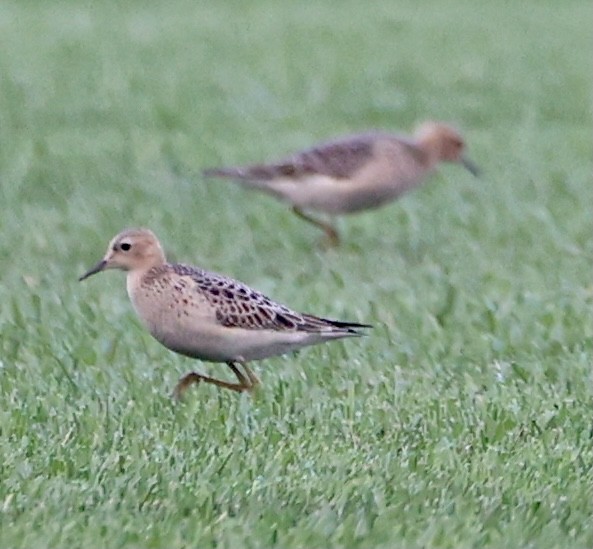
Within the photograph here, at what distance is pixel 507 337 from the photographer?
8.31 meters

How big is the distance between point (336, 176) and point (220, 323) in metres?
4.40

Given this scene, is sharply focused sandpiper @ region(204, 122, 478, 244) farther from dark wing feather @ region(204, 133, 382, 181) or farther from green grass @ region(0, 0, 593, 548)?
green grass @ region(0, 0, 593, 548)

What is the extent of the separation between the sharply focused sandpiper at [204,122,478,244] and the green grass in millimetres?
259

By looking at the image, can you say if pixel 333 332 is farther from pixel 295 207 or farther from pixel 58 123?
pixel 58 123

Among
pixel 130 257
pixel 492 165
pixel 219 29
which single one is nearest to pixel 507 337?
pixel 130 257

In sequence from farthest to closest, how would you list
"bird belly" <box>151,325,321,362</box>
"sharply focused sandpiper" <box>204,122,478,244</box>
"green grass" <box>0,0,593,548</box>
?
"sharply focused sandpiper" <box>204,122,478,244</box>, "bird belly" <box>151,325,321,362</box>, "green grass" <box>0,0,593,548</box>

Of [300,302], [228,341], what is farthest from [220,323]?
[300,302]

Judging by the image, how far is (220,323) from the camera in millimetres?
7188

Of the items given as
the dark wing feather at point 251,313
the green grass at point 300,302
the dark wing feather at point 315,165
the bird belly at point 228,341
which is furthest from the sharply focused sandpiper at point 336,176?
the bird belly at point 228,341

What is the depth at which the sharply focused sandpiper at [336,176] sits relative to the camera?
11430 millimetres

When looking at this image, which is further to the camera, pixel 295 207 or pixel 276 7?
pixel 276 7

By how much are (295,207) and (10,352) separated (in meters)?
4.05

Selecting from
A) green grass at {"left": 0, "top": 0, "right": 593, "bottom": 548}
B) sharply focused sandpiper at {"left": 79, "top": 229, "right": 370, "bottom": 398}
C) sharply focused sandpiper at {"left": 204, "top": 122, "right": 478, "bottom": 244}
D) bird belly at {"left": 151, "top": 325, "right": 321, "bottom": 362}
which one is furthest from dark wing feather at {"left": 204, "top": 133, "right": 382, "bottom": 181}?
bird belly at {"left": 151, "top": 325, "right": 321, "bottom": 362}

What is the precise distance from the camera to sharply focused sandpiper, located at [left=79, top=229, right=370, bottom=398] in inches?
282
